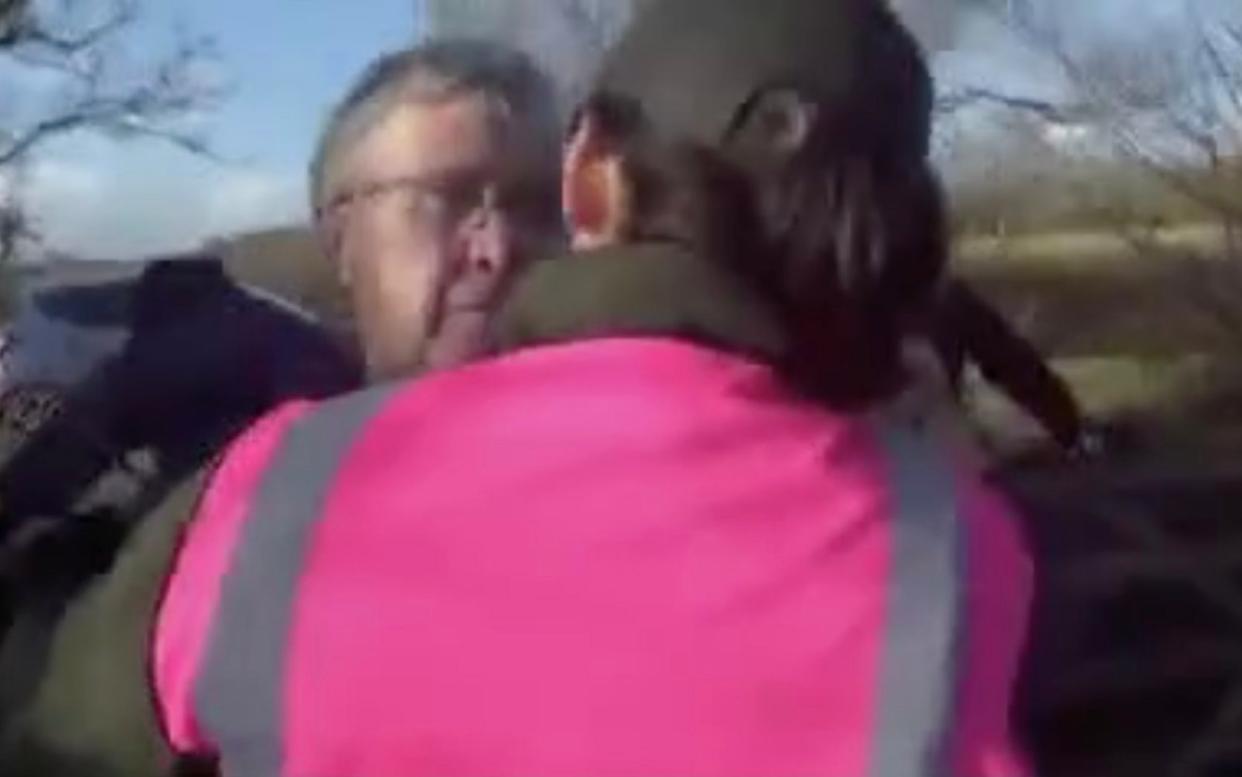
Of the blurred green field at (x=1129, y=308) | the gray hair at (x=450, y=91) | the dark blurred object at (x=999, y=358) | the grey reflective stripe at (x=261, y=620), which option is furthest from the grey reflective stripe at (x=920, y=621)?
the blurred green field at (x=1129, y=308)

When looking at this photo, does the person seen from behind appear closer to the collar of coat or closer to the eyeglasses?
the collar of coat

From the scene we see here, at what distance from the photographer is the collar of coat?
1.61m

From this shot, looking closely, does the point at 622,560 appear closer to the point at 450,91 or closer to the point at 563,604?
the point at 563,604

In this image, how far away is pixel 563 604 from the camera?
154cm

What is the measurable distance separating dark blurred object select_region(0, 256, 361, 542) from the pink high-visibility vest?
0.41 meters

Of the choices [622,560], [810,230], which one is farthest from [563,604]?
[810,230]

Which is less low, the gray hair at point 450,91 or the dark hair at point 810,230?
the dark hair at point 810,230

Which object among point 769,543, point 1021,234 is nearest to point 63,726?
point 769,543

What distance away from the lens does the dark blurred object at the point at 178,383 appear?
6.80 ft

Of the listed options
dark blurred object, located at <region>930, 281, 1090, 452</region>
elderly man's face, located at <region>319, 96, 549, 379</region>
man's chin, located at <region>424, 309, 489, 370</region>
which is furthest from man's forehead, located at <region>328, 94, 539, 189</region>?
dark blurred object, located at <region>930, 281, 1090, 452</region>

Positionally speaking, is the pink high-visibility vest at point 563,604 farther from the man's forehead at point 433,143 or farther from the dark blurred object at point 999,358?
the man's forehead at point 433,143

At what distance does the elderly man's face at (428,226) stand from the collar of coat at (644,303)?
0.37 meters

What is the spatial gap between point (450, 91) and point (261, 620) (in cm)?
74

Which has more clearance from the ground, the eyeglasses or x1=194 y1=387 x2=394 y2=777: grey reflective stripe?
x1=194 y1=387 x2=394 y2=777: grey reflective stripe
